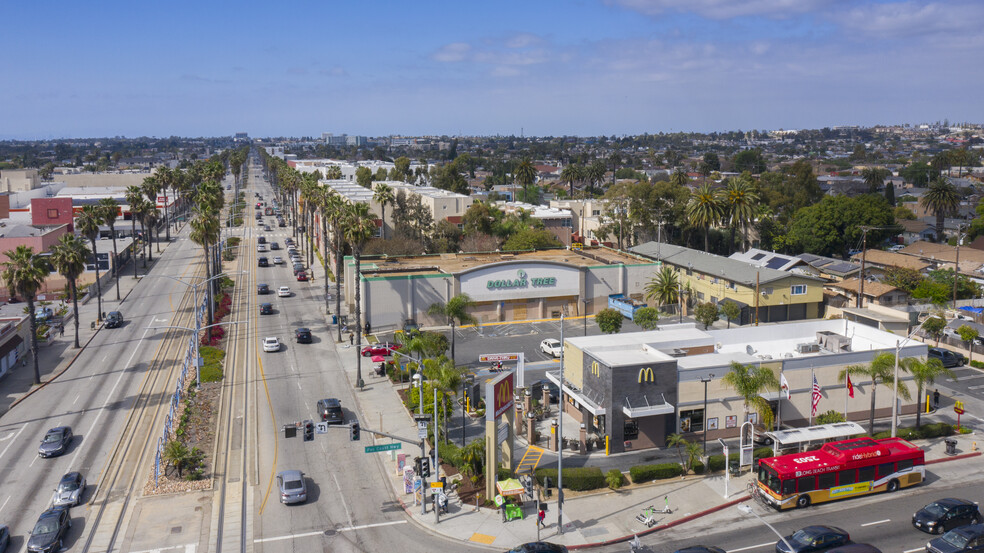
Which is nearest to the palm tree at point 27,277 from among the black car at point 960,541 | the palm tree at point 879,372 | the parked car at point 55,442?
the parked car at point 55,442

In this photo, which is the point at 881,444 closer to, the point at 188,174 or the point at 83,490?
the point at 83,490

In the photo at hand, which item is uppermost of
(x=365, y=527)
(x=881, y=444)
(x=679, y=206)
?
(x=679, y=206)

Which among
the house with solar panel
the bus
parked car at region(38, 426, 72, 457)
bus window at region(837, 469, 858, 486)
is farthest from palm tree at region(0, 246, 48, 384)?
the house with solar panel

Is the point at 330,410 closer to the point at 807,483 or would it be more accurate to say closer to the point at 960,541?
the point at 807,483

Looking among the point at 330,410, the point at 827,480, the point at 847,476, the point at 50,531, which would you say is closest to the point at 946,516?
the point at 847,476

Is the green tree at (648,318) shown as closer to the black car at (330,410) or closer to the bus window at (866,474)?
the bus window at (866,474)

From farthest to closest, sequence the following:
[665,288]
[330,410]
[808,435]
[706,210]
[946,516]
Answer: [706,210] → [665,288] → [330,410] → [808,435] → [946,516]

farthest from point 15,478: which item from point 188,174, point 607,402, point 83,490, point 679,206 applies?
point 188,174
